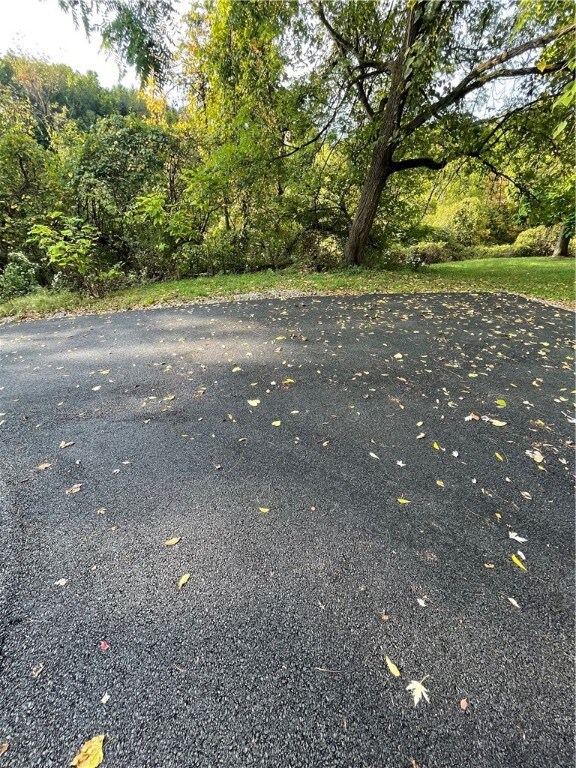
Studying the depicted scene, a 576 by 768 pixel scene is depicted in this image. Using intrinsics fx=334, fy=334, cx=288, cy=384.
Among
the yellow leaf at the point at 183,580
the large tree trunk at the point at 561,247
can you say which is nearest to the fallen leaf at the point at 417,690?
the yellow leaf at the point at 183,580

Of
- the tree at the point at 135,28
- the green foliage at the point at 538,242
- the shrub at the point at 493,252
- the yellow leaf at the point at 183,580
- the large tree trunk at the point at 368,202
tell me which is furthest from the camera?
the shrub at the point at 493,252

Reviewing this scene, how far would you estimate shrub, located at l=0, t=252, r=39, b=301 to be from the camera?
7.40 meters

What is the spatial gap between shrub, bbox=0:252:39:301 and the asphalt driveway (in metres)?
5.51

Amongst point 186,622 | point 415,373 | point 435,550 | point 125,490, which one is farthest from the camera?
point 415,373

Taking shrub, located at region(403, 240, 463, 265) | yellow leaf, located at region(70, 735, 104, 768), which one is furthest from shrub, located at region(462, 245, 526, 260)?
yellow leaf, located at region(70, 735, 104, 768)

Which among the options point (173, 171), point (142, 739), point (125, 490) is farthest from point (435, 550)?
point (173, 171)

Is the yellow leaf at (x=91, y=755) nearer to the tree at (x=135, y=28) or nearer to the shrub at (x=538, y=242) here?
the tree at (x=135, y=28)

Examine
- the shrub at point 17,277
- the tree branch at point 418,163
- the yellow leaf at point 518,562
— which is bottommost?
the yellow leaf at point 518,562

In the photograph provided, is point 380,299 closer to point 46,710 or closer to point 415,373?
point 415,373

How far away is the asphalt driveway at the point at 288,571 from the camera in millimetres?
1094

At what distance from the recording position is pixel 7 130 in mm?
7664

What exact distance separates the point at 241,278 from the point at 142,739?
9005 millimetres

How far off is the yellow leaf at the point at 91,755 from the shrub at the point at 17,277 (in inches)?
347

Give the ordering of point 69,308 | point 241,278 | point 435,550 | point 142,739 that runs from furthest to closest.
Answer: point 241,278 < point 69,308 < point 435,550 < point 142,739
